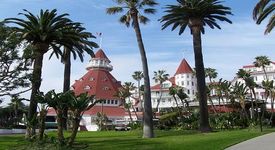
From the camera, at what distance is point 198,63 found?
137 feet

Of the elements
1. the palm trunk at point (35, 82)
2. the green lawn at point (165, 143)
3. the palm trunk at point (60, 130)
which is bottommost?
the green lawn at point (165, 143)

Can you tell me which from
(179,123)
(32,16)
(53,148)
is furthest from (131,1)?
(179,123)

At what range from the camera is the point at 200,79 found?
41281mm

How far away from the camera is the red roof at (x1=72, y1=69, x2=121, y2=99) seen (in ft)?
364

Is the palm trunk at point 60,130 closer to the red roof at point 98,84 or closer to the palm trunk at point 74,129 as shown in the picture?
the palm trunk at point 74,129

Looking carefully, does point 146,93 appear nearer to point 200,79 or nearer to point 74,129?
point 200,79

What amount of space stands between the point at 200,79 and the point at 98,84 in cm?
7366

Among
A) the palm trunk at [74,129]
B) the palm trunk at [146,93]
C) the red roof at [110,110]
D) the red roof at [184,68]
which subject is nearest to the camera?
the palm trunk at [74,129]

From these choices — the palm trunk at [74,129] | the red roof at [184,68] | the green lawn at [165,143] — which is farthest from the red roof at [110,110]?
the palm trunk at [74,129]

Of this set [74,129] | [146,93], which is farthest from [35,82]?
[146,93]

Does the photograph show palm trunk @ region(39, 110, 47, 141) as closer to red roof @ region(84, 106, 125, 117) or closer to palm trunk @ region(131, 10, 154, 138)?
palm trunk @ region(131, 10, 154, 138)

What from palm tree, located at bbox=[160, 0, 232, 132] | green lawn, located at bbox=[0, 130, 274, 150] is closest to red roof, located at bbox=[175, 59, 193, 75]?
palm tree, located at bbox=[160, 0, 232, 132]

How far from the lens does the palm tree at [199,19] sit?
135 ft

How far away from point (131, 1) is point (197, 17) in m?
8.03
